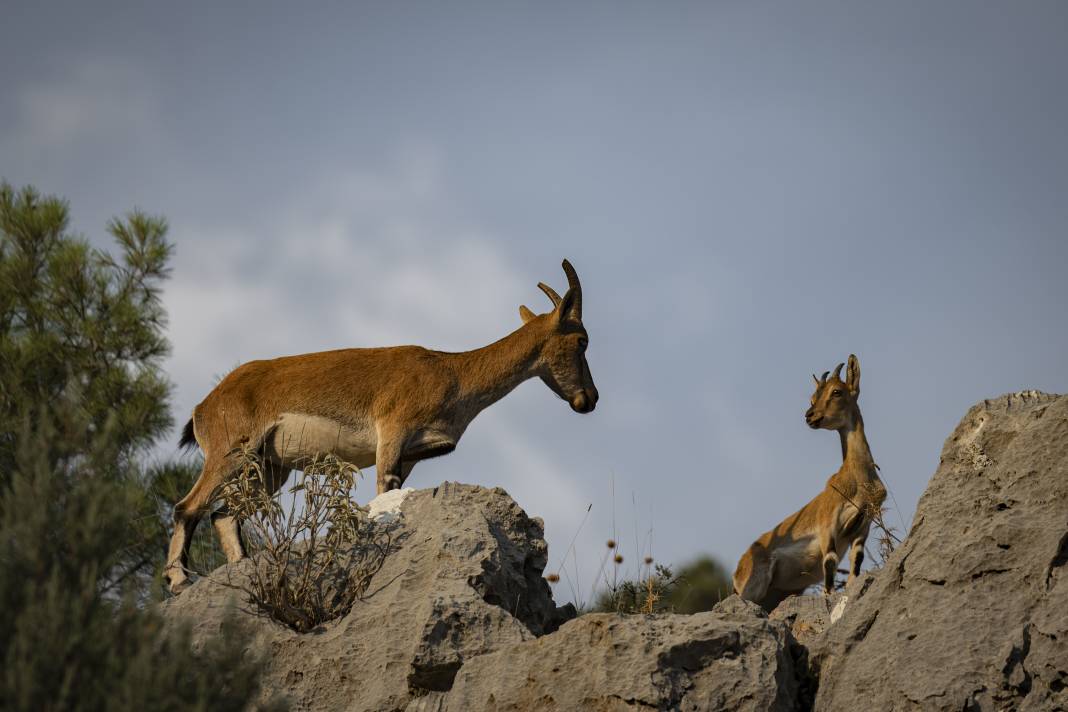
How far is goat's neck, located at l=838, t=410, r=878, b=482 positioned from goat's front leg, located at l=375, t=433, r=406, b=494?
16.6 ft

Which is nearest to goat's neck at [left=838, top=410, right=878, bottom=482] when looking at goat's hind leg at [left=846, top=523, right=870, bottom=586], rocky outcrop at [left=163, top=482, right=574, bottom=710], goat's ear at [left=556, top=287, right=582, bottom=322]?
goat's hind leg at [left=846, top=523, right=870, bottom=586]

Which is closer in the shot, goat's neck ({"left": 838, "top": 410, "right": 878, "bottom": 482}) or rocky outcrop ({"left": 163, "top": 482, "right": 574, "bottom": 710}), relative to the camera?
rocky outcrop ({"left": 163, "top": 482, "right": 574, "bottom": 710})

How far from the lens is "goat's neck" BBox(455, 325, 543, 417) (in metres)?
11.1

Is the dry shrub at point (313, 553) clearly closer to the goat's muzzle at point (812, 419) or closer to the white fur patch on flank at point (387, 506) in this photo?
the white fur patch on flank at point (387, 506)

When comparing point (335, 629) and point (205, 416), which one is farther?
point (205, 416)

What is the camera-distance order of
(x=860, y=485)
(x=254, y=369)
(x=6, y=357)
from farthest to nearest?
(x=6, y=357), (x=860, y=485), (x=254, y=369)

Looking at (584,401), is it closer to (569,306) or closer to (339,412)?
(569,306)

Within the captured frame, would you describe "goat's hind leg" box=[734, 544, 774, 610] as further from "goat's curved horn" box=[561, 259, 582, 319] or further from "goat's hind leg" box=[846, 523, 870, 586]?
"goat's curved horn" box=[561, 259, 582, 319]

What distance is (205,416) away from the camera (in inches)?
405

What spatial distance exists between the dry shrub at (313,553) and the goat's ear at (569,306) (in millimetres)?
4727

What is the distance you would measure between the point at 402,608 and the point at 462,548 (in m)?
0.56

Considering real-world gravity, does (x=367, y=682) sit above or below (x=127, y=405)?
below

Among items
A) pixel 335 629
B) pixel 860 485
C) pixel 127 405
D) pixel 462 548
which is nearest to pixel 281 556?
pixel 335 629

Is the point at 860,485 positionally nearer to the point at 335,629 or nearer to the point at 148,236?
the point at 335,629
